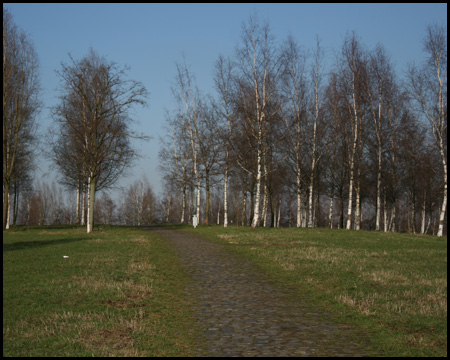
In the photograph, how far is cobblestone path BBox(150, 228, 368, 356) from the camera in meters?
7.23

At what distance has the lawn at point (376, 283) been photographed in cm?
825

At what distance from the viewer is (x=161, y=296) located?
11.1m

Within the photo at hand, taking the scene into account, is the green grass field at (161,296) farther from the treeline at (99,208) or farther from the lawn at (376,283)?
the treeline at (99,208)

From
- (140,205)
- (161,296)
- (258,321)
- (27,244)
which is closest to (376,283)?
(258,321)

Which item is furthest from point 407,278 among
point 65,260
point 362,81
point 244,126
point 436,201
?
point 436,201

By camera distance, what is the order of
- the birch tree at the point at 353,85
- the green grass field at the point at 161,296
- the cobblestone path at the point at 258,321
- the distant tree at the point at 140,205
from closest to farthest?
the cobblestone path at the point at 258,321, the green grass field at the point at 161,296, the birch tree at the point at 353,85, the distant tree at the point at 140,205

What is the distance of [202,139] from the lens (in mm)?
41188

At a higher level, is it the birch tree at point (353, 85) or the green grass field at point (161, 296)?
the birch tree at point (353, 85)

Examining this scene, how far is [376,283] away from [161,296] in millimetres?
5926

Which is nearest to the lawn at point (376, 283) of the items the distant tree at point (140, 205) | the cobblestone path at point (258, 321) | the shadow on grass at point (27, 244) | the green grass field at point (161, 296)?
the green grass field at point (161, 296)

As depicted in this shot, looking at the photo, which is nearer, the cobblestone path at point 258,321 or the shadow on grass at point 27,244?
the cobblestone path at point 258,321

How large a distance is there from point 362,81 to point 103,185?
87.4 ft

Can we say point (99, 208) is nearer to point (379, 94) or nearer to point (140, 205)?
point (140, 205)

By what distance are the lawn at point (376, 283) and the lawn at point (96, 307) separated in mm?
3179
